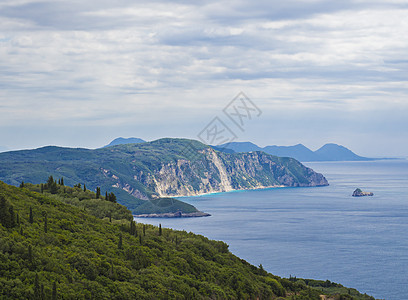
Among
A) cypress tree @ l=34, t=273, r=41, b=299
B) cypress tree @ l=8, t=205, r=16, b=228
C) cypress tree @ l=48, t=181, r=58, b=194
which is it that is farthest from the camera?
cypress tree @ l=48, t=181, r=58, b=194

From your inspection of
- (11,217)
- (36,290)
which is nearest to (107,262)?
(11,217)

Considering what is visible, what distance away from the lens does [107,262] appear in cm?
7481

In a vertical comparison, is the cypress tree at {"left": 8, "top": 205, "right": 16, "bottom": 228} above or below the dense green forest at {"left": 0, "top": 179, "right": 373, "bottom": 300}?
above

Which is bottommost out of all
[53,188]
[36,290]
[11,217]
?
[36,290]

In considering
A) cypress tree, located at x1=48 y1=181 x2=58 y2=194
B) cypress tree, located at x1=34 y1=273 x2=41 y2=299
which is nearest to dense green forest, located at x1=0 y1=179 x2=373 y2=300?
cypress tree, located at x1=34 y1=273 x2=41 y2=299

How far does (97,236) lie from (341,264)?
9504 cm

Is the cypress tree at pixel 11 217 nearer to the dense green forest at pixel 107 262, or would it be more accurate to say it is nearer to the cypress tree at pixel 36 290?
the dense green forest at pixel 107 262

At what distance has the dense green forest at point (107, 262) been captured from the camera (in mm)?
62469

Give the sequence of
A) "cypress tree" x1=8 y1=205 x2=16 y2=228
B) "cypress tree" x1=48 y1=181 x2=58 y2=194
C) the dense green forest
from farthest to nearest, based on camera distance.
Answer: "cypress tree" x1=48 y1=181 x2=58 y2=194 < "cypress tree" x1=8 y1=205 x2=16 y2=228 < the dense green forest

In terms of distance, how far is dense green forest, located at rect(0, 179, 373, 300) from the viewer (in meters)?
62.5

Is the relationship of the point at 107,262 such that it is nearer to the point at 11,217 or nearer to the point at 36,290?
the point at 11,217

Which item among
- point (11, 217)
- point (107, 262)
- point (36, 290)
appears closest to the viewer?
point (36, 290)

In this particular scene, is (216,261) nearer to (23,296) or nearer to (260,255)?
(23,296)

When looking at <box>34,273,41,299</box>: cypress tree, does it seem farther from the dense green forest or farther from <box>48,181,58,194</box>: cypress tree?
<box>48,181,58,194</box>: cypress tree
